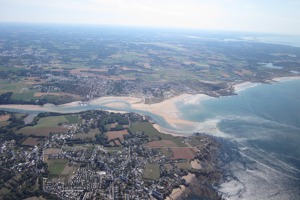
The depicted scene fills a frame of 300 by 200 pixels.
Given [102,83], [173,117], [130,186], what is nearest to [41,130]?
[130,186]

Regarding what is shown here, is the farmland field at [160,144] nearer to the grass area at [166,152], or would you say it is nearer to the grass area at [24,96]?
the grass area at [166,152]

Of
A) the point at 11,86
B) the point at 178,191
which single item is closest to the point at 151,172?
the point at 178,191

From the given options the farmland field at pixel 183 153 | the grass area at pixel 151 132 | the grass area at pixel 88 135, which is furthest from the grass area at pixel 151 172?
the grass area at pixel 88 135

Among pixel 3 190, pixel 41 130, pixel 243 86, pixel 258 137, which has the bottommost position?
pixel 3 190

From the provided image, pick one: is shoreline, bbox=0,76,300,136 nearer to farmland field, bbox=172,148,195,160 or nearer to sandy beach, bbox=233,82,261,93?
farmland field, bbox=172,148,195,160

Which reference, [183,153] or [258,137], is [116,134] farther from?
[258,137]

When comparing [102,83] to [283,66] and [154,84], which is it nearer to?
[154,84]
